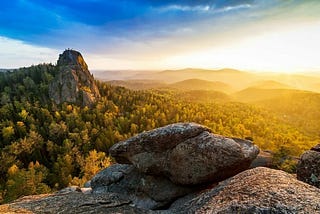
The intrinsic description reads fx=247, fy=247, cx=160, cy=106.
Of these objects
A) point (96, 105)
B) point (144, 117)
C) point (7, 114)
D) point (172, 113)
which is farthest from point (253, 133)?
point (7, 114)

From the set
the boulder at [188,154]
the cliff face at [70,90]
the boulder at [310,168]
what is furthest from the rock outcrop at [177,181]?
the cliff face at [70,90]

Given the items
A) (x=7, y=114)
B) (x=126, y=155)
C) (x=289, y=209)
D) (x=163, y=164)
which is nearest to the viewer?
(x=289, y=209)

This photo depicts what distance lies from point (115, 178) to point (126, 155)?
9.86ft

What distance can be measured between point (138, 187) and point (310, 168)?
A: 14798 millimetres

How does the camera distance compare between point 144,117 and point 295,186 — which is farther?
point 144,117

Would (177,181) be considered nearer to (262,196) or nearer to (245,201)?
(245,201)

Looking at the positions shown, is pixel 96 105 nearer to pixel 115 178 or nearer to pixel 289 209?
pixel 115 178

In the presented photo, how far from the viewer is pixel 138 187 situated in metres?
23.8

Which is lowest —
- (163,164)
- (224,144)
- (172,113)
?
(172,113)

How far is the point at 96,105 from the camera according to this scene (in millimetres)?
170375

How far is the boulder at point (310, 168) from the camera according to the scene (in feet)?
48.3

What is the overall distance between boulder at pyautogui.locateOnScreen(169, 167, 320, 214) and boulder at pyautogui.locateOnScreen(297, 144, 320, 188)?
6.07 ft

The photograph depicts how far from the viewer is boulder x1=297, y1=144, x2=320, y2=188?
48.3ft

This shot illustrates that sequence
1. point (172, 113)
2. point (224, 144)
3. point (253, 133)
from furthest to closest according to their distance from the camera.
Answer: point (253, 133) → point (172, 113) → point (224, 144)
